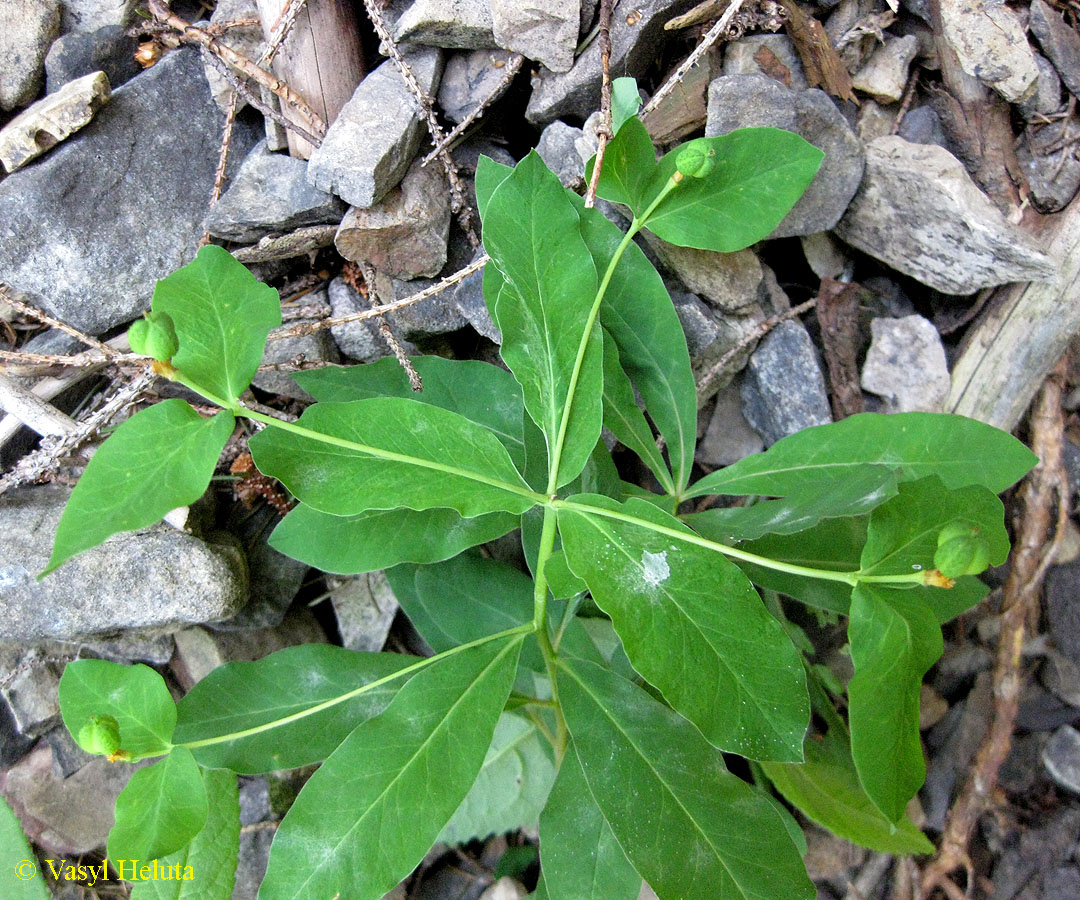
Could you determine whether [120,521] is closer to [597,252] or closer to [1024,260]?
[597,252]

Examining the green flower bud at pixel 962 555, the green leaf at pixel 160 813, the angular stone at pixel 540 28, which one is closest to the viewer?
the green flower bud at pixel 962 555

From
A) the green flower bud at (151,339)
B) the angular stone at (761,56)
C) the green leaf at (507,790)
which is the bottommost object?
the green leaf at (507,790)

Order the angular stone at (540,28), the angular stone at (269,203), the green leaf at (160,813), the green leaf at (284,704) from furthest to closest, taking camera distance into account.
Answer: the angular stone at (269,203)
the angular stone at (540,28)
the green leaf at (284,704)
the green leaf at (160,813)

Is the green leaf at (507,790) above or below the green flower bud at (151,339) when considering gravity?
below

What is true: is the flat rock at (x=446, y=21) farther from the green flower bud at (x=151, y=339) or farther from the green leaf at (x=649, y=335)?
the green flower bud at (x=151, y=339)

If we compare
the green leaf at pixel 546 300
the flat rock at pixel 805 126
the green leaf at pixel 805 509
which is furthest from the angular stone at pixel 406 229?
the green leaf at pixel 805 509

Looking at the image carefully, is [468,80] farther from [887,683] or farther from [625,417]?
[887,683]

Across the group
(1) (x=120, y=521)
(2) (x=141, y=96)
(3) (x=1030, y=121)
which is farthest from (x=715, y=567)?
(2) (x=141, y=96)
